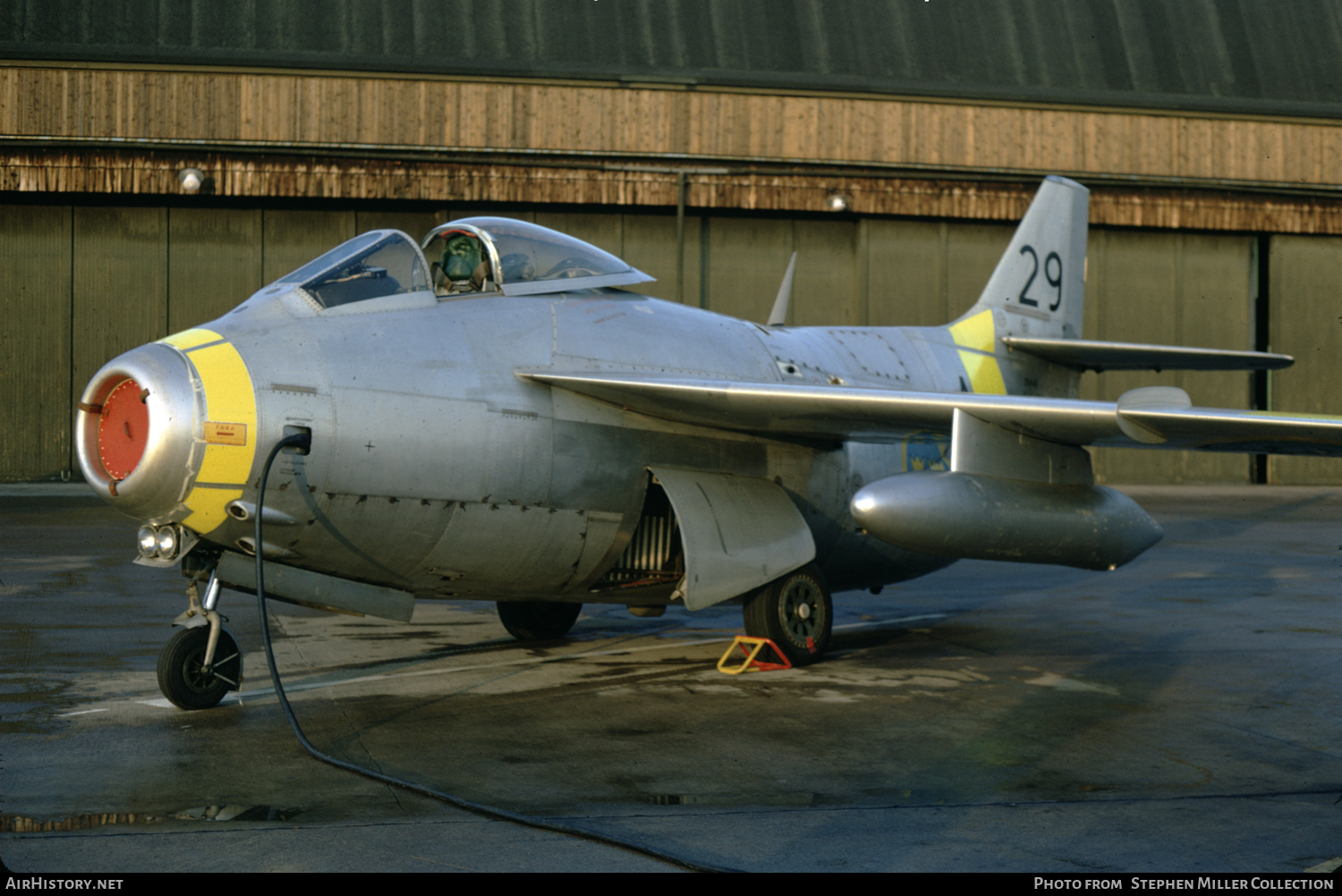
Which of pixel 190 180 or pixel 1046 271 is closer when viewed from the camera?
pixel 1046 271

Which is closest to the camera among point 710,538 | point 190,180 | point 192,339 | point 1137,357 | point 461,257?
point 192,339

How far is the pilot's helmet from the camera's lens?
866 cm

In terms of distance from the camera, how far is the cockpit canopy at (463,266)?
7.96 m

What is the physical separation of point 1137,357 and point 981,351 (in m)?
1.52

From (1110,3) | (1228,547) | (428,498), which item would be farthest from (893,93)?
(428,498)

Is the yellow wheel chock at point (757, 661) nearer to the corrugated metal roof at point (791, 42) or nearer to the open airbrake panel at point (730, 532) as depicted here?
the open airbrake panel at point (730, 532)

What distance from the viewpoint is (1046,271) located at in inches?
535

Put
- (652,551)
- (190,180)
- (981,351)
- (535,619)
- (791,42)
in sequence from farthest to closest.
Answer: (791,42), (190,180), (981,351), (535,619), (652,551)

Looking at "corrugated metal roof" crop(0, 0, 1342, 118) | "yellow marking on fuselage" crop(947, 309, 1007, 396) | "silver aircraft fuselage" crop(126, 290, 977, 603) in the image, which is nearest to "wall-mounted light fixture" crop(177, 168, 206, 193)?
Result: "corrugated metal roof" crop(0, 0, 1342, 118)

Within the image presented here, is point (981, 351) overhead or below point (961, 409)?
overhead

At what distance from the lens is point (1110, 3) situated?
104 feet

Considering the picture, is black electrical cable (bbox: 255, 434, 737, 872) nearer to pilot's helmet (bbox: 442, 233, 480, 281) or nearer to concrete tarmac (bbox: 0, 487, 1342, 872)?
concrete tarmac (bbox: 0, 487, 1342, 872)

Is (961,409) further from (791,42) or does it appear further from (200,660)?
(791,42)

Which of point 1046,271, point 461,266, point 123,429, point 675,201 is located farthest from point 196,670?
point 675,201
